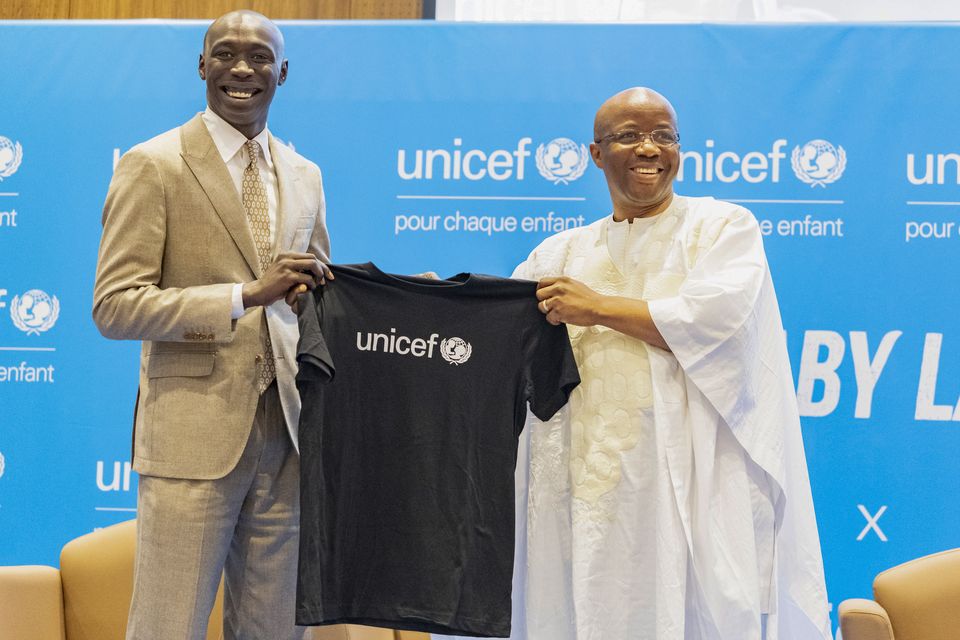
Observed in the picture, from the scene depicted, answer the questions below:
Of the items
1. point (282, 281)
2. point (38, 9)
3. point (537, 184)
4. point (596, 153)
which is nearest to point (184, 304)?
point (282, 281)

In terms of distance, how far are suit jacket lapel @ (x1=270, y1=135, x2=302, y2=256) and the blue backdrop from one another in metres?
1.35

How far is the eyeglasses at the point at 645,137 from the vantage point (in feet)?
8.65

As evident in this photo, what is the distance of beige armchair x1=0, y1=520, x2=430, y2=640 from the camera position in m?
3.00

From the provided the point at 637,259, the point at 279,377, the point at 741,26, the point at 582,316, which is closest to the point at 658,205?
the point at 637,259

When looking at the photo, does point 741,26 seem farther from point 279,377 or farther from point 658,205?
point 279,377

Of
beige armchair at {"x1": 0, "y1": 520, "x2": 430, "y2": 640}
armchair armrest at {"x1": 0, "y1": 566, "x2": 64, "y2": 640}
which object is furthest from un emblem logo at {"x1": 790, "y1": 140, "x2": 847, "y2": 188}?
armchair armrest at {"x1": 0, "y1": 566, "x2": 64, "y2": 640}

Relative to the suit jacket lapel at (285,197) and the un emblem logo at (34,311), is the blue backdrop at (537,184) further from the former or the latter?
the suit jacket lapel at (285,197)

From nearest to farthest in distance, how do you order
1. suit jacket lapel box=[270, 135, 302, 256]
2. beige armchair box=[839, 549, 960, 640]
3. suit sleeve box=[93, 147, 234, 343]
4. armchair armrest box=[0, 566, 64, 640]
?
suit sleeve box=[93, 147, 234, 343]
suit jacket lapel box=[270, 135, 302, 256]
beige armchair box=[839, 549, 960, 640]
armchair armrest box=[0, 566, 64, 640]

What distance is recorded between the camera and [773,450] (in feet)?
8.11

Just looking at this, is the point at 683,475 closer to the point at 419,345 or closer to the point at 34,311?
the point at 419,345

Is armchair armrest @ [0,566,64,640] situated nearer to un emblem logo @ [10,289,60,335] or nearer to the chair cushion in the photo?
un emblem logo @ [10,289,60,335]

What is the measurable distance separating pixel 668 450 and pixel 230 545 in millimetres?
1177

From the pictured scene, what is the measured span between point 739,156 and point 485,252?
1.10 metres

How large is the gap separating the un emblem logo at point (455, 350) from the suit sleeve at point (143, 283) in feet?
1.87
